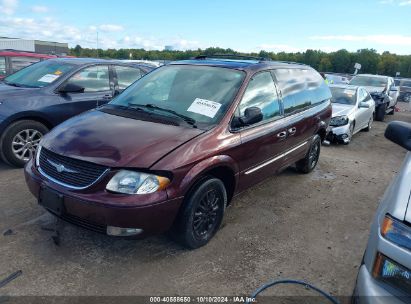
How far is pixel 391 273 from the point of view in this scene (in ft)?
6.09

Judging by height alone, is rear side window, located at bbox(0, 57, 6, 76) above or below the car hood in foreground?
above

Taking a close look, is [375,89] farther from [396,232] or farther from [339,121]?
[396,232]

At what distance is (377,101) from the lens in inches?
502

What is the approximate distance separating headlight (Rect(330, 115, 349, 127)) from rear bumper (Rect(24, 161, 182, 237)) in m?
6.41

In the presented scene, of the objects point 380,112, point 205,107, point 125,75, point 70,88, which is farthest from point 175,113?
point 380,112

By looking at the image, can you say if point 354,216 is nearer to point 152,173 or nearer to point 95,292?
point 152,173

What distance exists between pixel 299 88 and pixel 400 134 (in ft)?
8.67

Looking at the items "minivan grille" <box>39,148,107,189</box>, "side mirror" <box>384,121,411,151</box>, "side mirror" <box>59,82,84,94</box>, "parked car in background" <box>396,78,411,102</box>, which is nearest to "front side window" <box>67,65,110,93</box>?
"side mirror" <box>59,82,84,94</box>

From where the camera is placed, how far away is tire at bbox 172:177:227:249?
3078mm

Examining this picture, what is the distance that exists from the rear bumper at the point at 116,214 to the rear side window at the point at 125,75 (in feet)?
12.2

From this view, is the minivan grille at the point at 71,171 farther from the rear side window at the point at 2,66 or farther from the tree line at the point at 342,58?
the tree line at the point at 342,58

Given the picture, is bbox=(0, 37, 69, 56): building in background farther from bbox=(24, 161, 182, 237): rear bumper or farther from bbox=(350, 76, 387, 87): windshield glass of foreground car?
bbox=(24, 161, 182, 237): rear bumper

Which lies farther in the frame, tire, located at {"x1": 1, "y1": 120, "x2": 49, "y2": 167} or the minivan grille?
tire, located at {"x1": 1, "y1": 120, "x2": 49, "y2": 167}

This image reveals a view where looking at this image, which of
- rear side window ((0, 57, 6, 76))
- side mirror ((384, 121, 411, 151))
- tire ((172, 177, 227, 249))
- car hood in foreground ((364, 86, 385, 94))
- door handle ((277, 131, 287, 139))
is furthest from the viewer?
car hood in foreground ((364, 86, 385, 94))
